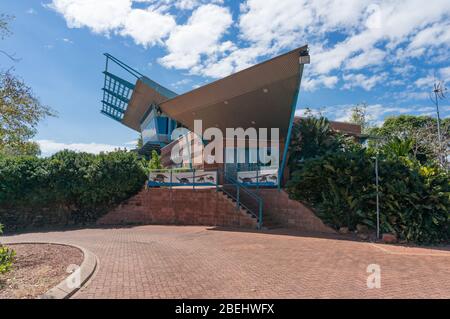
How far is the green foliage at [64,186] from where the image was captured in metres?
13.4

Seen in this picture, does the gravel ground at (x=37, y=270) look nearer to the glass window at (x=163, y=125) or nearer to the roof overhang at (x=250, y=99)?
the roof overhang at (x=250, y=99)

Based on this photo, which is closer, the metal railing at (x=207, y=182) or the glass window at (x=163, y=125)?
the metal railing at (x=207, y=182)

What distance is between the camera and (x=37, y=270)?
5.54 m

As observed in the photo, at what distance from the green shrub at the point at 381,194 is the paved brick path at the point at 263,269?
1.13m

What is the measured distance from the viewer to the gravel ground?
4.36m

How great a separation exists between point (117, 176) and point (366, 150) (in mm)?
10926

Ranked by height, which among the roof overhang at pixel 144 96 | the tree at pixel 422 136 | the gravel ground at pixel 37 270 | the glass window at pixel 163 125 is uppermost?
the roof overhang at pixel 144 96

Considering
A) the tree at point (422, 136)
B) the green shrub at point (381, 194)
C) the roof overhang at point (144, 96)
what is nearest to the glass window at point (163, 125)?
the roof overhang at point (144, 96)

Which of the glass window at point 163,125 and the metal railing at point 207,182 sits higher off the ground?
the glass window at point 163,125

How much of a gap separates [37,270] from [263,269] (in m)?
4.35

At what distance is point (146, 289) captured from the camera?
4379mm

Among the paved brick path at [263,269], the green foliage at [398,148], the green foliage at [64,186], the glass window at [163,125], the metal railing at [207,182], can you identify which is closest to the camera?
the paved brick path at [263,269]
